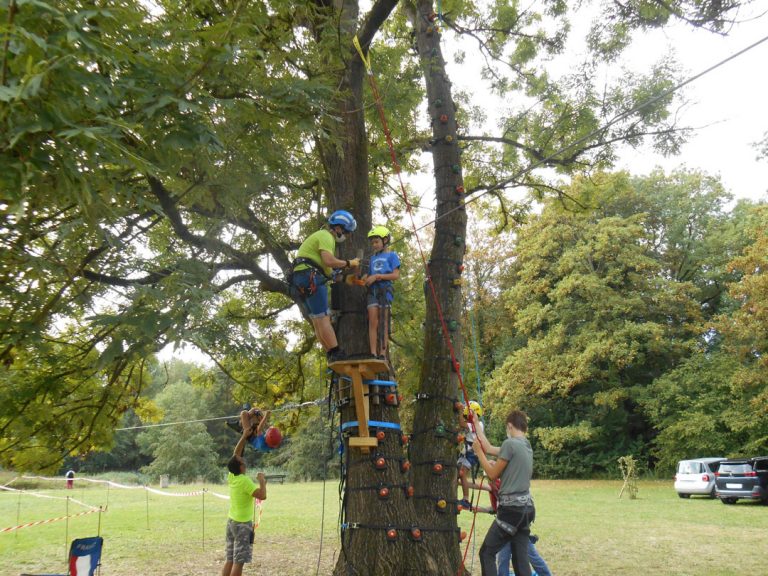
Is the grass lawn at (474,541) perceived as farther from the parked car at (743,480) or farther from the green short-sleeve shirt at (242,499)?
the green short-sleeve shirt at (242,499)

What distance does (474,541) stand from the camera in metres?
7.17

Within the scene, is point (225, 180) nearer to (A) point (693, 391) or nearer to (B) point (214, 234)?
(B) point (214, 234)

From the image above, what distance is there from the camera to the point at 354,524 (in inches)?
216

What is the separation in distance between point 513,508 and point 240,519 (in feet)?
10.3

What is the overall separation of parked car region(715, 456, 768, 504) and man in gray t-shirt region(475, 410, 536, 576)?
44.2 feet

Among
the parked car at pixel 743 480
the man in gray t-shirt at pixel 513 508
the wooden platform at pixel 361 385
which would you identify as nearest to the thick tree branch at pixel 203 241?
the wooden platform at pixel 361 385

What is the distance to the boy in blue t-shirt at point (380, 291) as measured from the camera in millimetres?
5516

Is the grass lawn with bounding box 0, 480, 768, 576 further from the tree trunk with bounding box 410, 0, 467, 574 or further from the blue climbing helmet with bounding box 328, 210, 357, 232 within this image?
the blue climbing helmet with bounding box 328, 210, 357, 232

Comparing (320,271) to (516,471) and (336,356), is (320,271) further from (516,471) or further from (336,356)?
(516,471)

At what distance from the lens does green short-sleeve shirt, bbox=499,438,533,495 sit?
4945mm

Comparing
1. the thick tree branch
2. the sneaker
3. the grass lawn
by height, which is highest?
the thick tree branch

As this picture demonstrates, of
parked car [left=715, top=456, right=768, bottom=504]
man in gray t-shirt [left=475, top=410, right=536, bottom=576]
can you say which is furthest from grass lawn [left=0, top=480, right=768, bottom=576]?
man in gray t-shirt [left=475, top=410, right=536, bottom=576]

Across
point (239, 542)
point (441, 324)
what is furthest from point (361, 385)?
point (239, 542)

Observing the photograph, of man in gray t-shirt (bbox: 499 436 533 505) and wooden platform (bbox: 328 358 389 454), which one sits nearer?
man in gray t-shirt (bbox: 499 436 533 505)
